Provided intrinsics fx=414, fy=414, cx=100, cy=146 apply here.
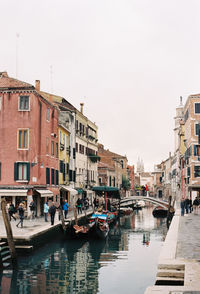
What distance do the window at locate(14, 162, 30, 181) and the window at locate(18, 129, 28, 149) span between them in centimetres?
125

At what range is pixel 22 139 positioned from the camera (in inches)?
1168

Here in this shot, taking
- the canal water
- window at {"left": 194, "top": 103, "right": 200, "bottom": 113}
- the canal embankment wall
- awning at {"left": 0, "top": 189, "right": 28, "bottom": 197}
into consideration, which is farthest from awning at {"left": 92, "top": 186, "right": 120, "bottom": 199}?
the canal water

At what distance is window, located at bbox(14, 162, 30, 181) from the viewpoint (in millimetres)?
28948

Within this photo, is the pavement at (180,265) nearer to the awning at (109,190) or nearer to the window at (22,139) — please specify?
the window at (22,139)

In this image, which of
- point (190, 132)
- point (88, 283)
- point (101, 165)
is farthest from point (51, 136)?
point (101, 165)

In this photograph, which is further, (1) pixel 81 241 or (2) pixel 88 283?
(1) pixel 81 241

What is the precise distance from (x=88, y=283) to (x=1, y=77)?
70.3 ft

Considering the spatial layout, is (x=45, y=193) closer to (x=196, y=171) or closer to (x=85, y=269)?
(x=85, y=269)

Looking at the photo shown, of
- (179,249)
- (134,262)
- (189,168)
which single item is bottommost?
(134,262)

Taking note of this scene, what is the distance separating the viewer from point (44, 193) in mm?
29672

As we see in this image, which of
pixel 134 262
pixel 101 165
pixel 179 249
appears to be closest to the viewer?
pixel 179 249

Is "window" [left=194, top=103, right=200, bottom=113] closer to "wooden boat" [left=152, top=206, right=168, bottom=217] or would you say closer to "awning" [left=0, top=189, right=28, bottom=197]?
"wooden boat" [left=152, top=206, right=168, bottom=217]

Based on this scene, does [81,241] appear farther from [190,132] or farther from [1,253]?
[190,132]

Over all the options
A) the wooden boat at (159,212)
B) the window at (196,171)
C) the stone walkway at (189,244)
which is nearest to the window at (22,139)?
the stone walkway at (189,244)
